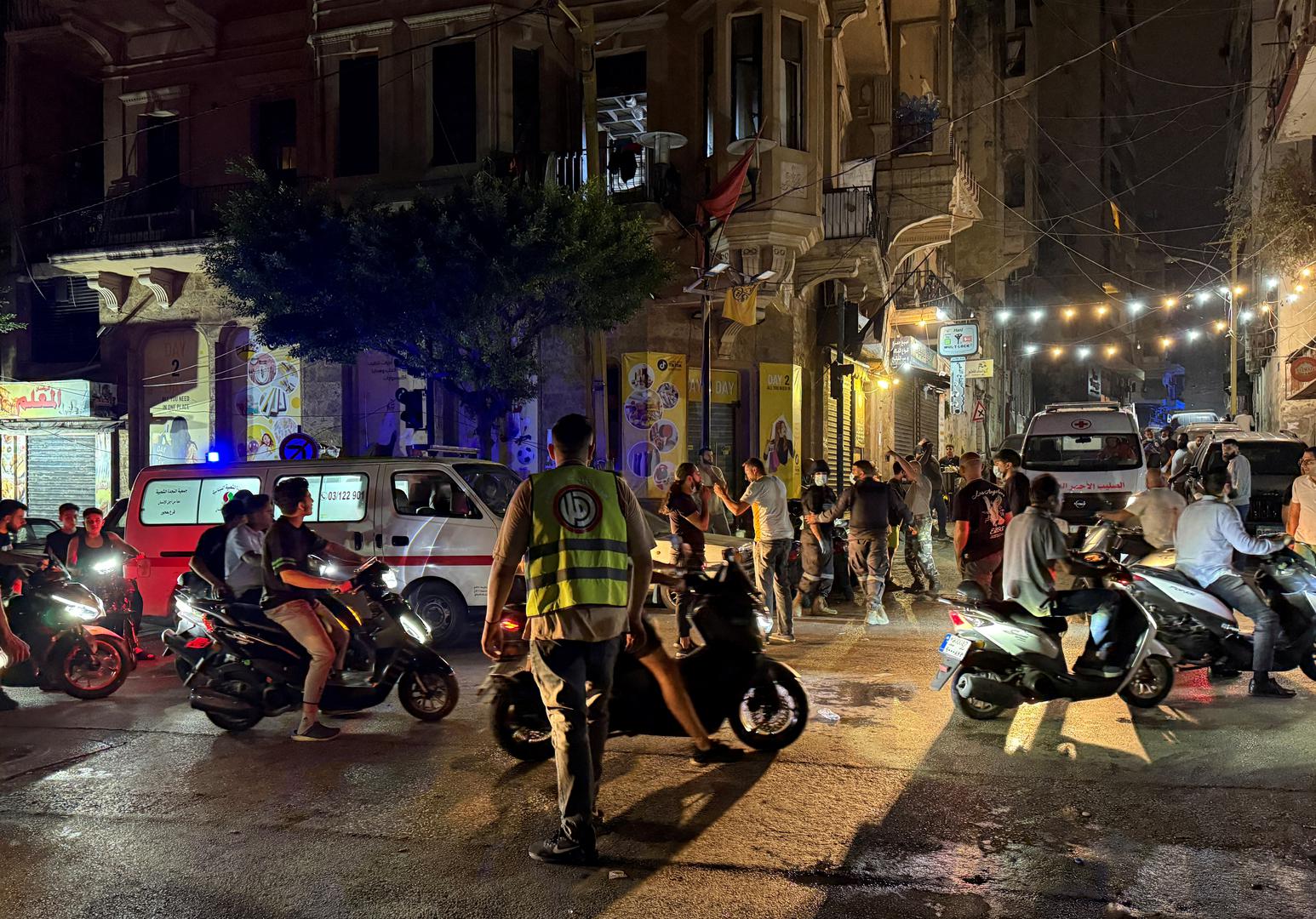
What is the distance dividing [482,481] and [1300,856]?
802 cm

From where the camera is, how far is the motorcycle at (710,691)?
5.60 m

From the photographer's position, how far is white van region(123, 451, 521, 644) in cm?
1033

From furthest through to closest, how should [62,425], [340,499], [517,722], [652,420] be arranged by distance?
[62,425] → [652,420] → [340,499] → [517,722]

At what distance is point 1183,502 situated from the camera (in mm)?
9328

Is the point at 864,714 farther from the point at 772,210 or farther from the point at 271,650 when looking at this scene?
the point at 772,210

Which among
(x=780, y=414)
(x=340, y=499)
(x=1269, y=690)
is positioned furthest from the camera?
(x=780, y=414)

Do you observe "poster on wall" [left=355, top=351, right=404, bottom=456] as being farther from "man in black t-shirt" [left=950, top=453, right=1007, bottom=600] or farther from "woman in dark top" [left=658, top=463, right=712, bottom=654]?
"man in black t-shirt" [left=950, top=453, right=1007, bottom=600]

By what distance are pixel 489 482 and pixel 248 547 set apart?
319 centimetres

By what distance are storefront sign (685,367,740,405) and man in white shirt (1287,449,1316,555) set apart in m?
11.3

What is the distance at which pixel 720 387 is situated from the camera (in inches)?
813

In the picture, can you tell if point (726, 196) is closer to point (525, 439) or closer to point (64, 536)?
point (525, 439)

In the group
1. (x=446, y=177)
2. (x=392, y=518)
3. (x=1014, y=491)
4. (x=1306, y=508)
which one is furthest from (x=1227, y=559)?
(x=446, y=177)

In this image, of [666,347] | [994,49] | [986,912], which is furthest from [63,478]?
[994,49]

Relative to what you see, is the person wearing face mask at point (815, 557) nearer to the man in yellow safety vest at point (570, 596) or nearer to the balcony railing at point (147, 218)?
the man in yellow safety vest at point (570, 596)
